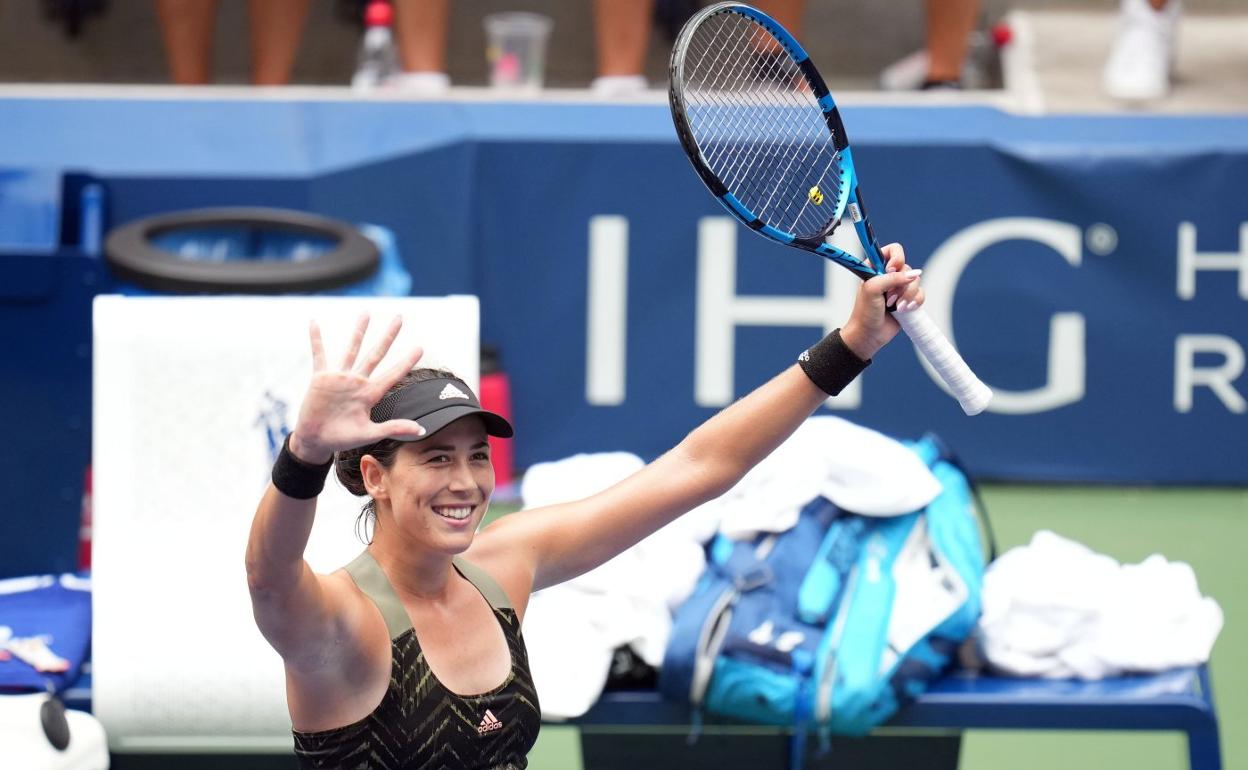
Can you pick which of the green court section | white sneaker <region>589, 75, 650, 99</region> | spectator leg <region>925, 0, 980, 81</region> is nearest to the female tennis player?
the green court section

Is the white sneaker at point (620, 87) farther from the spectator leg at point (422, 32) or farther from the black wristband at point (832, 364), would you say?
the black wristband at point (832, 364)

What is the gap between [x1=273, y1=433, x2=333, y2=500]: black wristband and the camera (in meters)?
2.00

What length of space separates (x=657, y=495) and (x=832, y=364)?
310mm

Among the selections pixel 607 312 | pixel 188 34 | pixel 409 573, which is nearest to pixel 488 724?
pixel 409 573

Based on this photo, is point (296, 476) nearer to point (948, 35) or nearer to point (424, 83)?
point (424, 83)

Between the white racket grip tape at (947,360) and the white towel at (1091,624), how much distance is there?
3.58ft

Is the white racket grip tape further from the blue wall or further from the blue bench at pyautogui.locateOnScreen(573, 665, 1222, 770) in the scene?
the blue wall

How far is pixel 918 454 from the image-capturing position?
151 inches

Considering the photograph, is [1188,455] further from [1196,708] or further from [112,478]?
[112,478]

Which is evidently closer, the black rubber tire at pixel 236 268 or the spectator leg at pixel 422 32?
the black rubber tire at pixel 236 268

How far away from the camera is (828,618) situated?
3.44 m

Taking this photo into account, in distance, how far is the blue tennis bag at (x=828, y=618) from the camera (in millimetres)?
3303

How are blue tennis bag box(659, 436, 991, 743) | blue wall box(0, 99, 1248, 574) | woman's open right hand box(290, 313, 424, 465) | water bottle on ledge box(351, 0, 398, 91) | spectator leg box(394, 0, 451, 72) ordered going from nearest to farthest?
woman's open right hand box(290, 313, 424, 465) < blue tennis bag box(659, 436, 991, 743) < blue wall box(0, 99, 1248, 574) < spectator leg box(394, 0, 451, 72) < water bottle on ledge box(351, 0, 398, 91)

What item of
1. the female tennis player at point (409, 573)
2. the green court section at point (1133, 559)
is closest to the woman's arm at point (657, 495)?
the female tennis player at point (409, 573)
